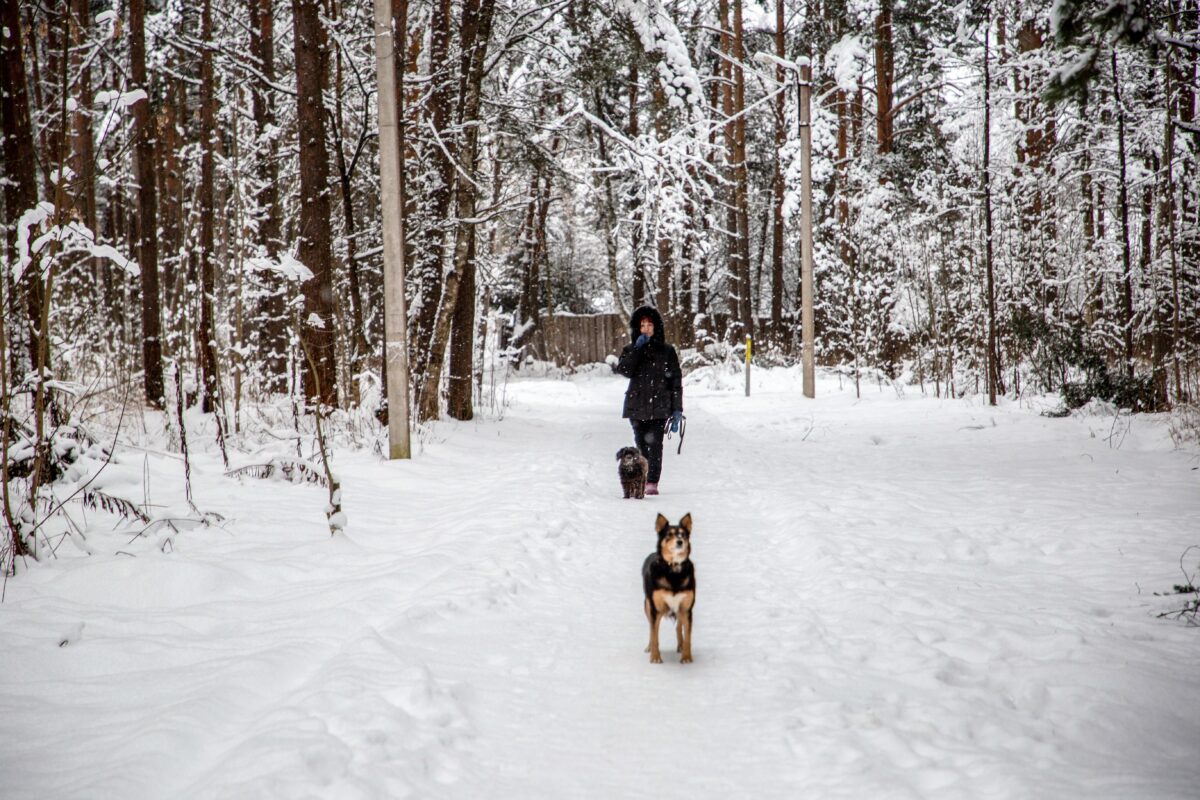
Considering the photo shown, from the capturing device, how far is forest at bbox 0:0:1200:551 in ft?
26.7

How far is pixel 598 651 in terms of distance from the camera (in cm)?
419

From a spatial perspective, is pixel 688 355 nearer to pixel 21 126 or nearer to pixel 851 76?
pixel 851 76

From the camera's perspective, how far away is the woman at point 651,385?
867 cm

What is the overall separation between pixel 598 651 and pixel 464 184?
32.1 feet

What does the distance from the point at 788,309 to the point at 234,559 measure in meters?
42.8

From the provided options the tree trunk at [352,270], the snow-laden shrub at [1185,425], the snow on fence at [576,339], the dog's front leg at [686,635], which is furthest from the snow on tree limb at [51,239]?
the snow on fence at [576,339]

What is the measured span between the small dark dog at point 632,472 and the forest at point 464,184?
3397 millimetres

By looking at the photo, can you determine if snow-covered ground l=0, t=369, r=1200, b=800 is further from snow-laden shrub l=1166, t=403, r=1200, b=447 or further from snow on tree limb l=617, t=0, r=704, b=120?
snow on tree limb l=617, t=0, r=704, b=120

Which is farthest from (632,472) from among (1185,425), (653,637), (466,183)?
(1185,425)

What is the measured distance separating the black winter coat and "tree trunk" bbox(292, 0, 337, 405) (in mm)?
3977

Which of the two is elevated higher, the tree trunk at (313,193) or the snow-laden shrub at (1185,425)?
the tree trunk at (313,193)

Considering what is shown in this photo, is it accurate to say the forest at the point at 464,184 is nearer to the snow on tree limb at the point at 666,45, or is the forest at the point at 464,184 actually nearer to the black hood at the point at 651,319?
the snow on tree limb at the point at 666,45

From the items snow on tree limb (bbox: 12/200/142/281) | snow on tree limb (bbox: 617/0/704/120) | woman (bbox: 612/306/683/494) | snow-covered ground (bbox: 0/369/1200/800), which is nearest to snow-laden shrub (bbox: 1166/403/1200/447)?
snow-covered ground (bbox: 0/369/1200/800)

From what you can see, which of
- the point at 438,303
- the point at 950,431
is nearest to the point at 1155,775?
the point at 950,431
